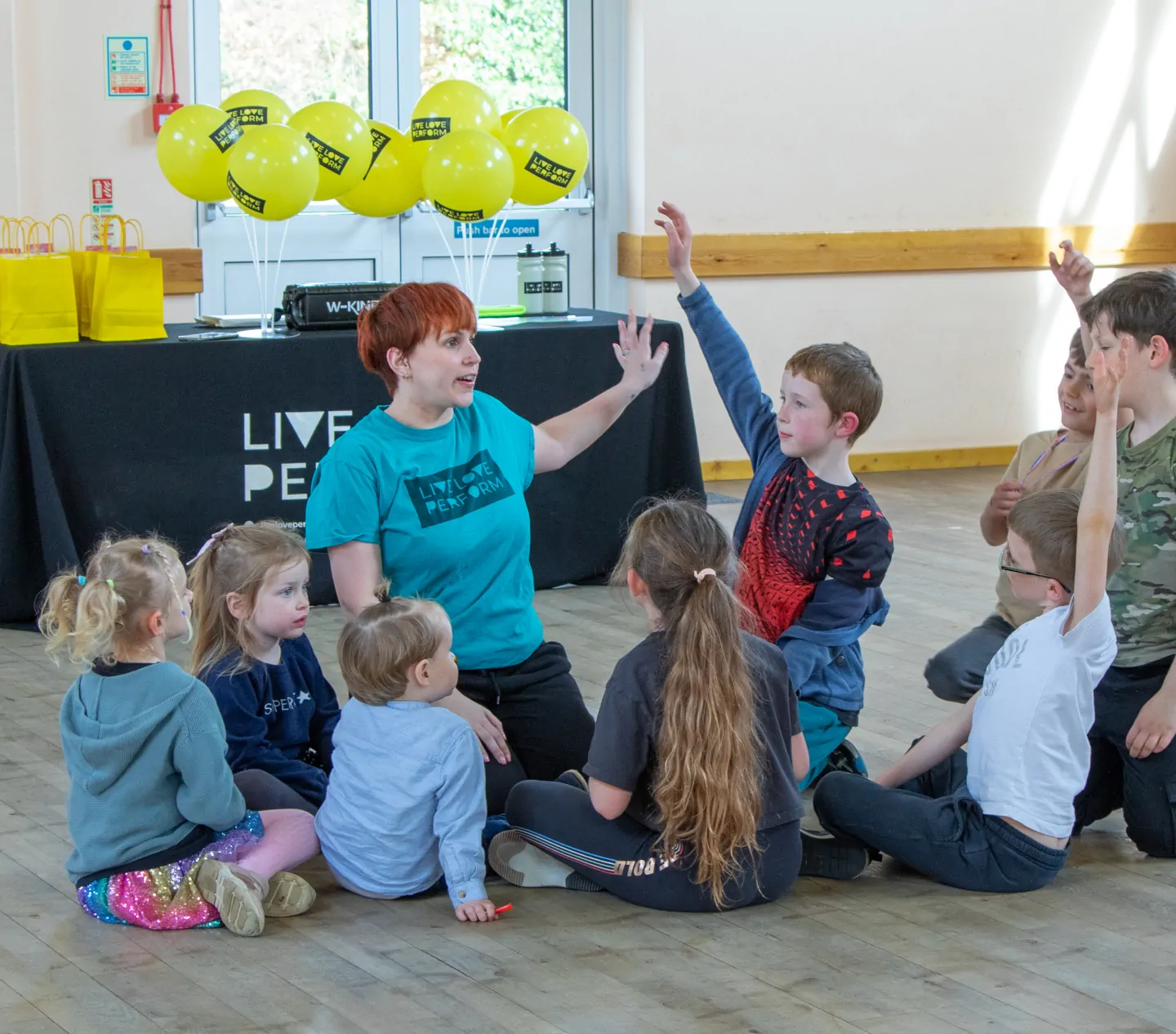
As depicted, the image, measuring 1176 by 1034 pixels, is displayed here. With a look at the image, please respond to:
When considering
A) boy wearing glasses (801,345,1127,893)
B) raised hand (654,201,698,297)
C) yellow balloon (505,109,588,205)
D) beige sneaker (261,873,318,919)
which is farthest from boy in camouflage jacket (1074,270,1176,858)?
yellow balloon (505,109,588,205)

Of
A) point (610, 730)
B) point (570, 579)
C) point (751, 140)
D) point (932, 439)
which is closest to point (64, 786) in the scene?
point (610, 730)

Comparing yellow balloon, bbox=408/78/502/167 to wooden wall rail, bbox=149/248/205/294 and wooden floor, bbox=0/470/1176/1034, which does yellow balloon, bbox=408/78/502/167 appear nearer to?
wooden wall rail, bbox=149/248/205/294

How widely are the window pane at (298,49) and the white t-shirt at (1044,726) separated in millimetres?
4348

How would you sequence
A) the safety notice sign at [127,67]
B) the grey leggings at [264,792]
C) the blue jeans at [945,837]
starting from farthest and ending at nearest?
the safety notice sign at [127,67] → the grey leggings at [264,792] → the blue jeans at [945,837]

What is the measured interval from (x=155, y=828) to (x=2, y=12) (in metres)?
3.89

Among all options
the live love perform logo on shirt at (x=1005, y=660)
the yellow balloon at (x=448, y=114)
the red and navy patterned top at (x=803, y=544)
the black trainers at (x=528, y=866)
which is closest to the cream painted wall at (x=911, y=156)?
the yellow balloon at (x=448, y=114)

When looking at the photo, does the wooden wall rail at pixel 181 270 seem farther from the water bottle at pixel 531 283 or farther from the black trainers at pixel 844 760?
the black trainers at pixel 844 760

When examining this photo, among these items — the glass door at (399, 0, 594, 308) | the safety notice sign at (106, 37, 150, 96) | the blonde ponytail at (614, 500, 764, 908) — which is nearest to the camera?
the blonde ponytail at (614, 500, 764, 908)

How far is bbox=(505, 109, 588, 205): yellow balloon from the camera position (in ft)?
15.7

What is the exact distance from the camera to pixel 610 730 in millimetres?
2336

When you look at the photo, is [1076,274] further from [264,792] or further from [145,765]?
[145,765]

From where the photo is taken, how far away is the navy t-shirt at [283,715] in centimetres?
270

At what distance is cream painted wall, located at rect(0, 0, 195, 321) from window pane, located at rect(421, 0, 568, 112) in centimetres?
102

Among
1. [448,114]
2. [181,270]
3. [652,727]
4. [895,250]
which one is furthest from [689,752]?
[895,250]
